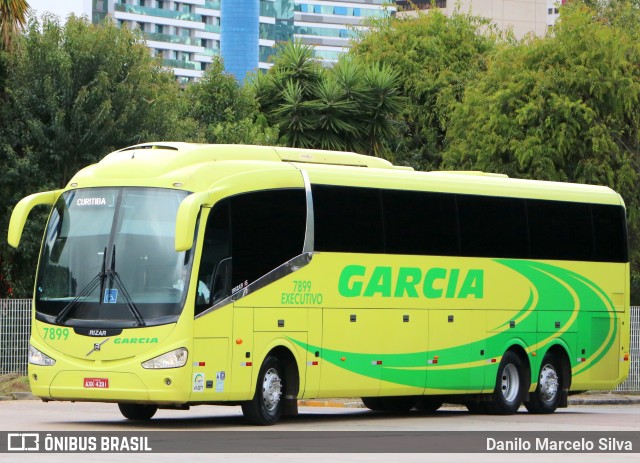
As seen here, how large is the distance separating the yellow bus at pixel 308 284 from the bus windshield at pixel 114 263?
22 millimetres

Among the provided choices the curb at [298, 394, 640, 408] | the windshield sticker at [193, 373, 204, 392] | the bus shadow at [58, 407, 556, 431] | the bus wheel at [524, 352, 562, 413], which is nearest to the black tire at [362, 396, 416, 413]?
the bus shadow at [58, 407, 556, 431]

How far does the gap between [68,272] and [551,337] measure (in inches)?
379

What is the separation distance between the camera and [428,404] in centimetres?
2609

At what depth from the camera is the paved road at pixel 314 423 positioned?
595 inches

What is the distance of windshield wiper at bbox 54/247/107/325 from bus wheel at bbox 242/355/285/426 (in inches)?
102

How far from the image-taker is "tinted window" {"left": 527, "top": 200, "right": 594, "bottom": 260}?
25469 millimetres

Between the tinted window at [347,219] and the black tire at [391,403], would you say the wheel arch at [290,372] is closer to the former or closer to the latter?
the tinted window at [347,219]

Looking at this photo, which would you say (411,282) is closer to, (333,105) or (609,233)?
(609,233)

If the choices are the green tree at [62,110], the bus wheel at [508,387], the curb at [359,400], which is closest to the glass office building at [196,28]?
the green tree at [62,110]

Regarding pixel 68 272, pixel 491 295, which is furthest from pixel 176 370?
pixel 491 295

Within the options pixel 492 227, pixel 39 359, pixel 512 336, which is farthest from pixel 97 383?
pixel 512 336

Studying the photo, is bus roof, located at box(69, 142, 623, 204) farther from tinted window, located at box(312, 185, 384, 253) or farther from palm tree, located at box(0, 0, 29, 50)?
palm tree, located at box(0, 0, 29, 50)

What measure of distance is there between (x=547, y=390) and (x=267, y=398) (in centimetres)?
717

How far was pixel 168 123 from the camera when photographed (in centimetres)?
3478
